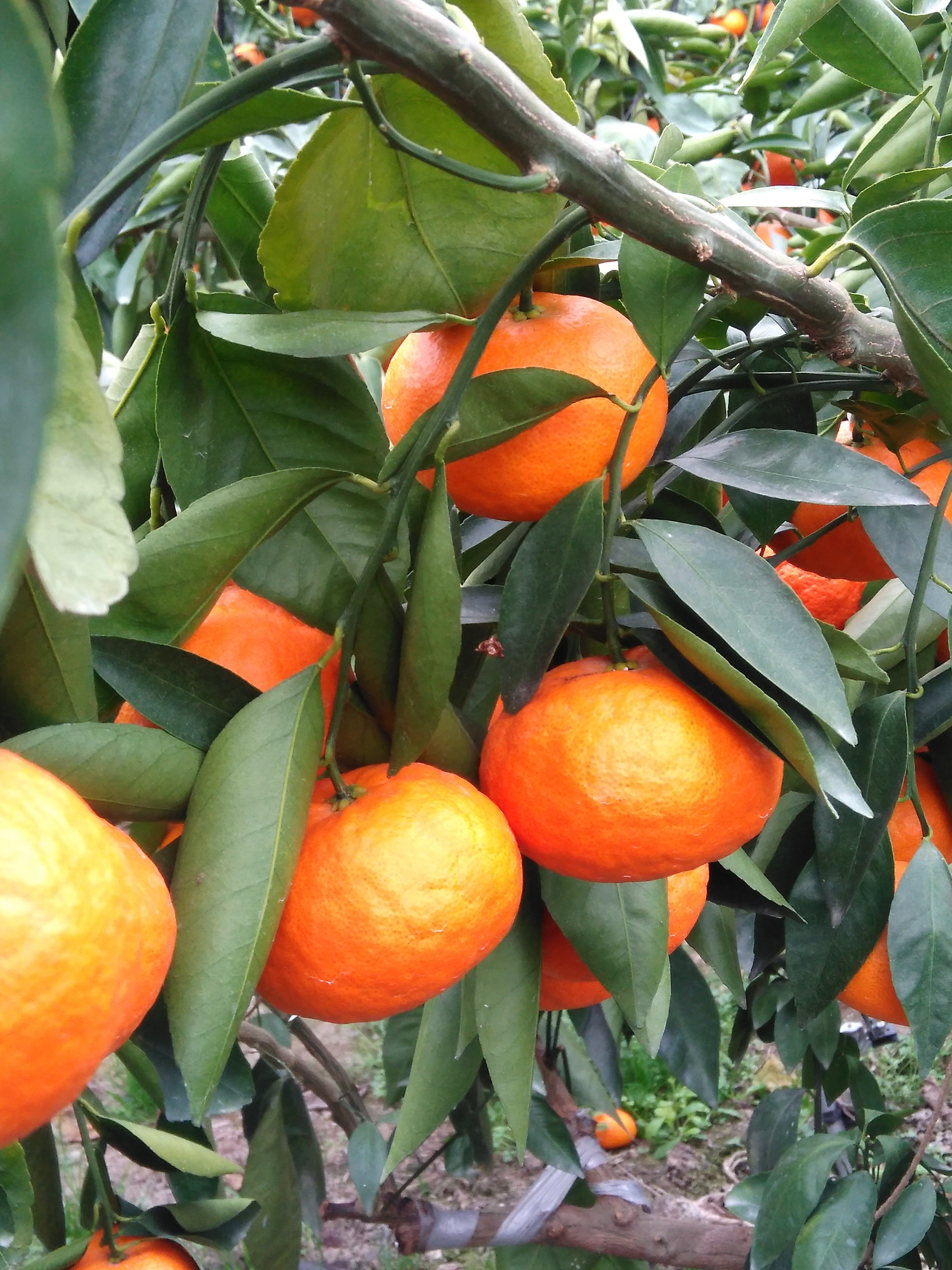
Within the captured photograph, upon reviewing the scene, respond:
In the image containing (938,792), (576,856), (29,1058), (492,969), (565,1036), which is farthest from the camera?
(565,1036)

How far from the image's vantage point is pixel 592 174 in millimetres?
416

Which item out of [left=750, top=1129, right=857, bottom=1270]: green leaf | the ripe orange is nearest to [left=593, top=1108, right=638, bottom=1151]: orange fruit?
[left=750, top=1129, right=857, bottom=1270]: green leaf

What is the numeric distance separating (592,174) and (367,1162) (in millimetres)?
1187

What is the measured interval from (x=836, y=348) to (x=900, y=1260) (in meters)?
→ 0.98

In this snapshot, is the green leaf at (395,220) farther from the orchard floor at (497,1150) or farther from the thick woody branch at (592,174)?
the orchard floor at (497,1150)

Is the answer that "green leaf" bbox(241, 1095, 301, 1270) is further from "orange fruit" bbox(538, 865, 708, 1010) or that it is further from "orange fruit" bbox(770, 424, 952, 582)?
"orange fruit" bbox(770, 424, 952, 582)

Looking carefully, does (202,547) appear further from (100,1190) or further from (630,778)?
(100,1190)

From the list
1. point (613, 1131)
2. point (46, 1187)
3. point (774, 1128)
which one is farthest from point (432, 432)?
point (613, 1131)

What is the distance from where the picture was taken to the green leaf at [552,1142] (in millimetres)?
1193

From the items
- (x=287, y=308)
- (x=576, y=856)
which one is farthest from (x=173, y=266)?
(x=576, y=856)

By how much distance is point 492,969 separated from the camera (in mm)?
576

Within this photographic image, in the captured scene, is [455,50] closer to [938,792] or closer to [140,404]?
[140,404]

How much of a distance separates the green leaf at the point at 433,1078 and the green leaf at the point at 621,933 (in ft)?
0.40

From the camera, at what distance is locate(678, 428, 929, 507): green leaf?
1.67 ft
